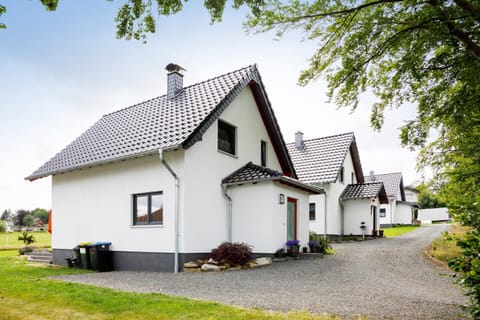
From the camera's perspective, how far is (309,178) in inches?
909

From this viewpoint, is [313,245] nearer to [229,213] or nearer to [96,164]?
[229,213]

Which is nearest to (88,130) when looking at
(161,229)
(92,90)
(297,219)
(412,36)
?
(92,90)

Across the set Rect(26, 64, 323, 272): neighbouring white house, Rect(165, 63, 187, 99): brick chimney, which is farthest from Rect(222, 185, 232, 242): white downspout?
Rect(165, 63, 187, 99): brick chimney

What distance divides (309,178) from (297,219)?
28.6 ft

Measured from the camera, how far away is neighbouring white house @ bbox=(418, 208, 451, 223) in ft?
179

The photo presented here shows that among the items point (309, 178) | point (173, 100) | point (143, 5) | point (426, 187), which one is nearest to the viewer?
point (143, 5)

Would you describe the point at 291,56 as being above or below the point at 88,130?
above

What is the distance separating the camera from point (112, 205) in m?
13.4

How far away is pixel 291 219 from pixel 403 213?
1487 inches

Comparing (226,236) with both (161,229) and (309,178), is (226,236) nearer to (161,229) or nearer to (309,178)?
(161,229)

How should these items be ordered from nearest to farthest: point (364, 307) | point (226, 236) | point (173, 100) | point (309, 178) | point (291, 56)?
point (364, 307), point (291, 56), point (226, 236), point (173, 100), point (309, 178)

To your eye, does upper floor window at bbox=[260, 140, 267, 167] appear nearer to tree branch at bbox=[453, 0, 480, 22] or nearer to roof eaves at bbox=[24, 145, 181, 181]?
roof eaves at bbox=[24, 145, 181, 181]

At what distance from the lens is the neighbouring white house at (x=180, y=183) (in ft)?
38.6

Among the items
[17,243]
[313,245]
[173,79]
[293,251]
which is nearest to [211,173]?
[293,251]
